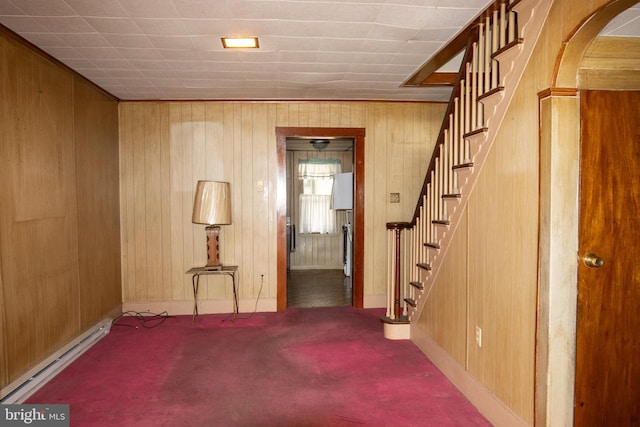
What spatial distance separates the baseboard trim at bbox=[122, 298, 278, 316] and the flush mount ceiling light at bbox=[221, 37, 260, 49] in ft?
9.70

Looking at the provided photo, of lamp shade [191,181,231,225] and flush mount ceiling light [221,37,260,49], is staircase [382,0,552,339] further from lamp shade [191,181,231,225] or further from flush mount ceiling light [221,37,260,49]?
lamp shade [191,181,231,225]

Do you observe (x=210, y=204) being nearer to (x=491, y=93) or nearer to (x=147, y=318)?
(x=147, y=318)

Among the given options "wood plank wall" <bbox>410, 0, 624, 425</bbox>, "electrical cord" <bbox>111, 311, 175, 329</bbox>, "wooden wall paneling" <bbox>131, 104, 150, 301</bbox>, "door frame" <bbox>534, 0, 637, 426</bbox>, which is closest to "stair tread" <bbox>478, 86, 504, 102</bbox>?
"wood plank wall" <bbox>410, 0, 624, 425</bbox>

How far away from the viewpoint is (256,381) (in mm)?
2996

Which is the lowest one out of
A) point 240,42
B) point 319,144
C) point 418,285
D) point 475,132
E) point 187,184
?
point 418,285

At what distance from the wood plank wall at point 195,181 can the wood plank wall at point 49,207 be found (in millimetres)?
356

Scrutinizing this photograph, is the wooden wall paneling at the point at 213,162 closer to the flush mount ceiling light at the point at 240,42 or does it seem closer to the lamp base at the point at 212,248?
the lamp base at the point at 212,248

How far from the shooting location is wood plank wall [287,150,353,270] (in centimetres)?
786

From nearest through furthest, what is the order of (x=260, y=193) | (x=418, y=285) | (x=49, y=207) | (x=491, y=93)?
(x=491, y=93), (x=49, y=207), (x=418, y=285), (x=260, y=193)

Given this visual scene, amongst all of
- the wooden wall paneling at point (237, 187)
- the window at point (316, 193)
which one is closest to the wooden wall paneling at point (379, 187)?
the wooden wall paneling at point (237, 187)

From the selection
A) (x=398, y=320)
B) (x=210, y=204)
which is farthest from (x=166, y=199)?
(x=398, y=320)

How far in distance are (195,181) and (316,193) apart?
343 centimetres

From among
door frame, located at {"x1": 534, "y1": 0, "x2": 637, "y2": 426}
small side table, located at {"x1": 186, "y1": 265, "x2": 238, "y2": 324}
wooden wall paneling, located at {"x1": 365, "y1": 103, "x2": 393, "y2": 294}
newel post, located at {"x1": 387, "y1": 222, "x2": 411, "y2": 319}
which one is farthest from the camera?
wooden wall paneling, located at {"x1": 365, "y1": 103, "x2": 393, "y2": 294}

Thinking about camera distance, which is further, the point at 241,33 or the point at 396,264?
the point at 396,264
